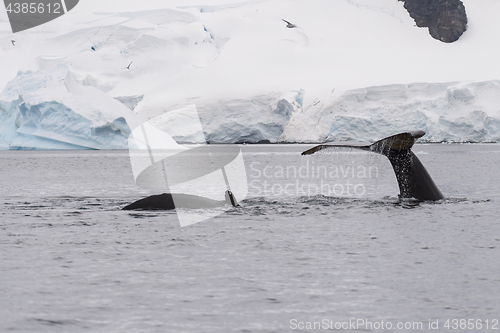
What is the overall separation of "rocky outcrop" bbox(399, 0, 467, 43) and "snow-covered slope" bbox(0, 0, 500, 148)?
1.96m

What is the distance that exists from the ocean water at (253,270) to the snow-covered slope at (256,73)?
129 ft

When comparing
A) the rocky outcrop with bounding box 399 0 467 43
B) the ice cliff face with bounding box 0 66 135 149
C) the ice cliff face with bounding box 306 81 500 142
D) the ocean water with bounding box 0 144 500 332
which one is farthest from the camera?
the rocky outcrop with bounding box 399 0 467 43

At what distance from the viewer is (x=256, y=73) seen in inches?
3996

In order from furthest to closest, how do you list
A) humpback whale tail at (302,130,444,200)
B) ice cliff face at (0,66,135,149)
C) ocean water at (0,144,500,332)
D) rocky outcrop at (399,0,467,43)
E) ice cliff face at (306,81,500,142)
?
1. rocky outcrop at (399,0,467,43)
2. ice cliff face at (306,81,500,142)
3. ice cliff face at (0,66,135,149)
4. humpback whale tail at (302,130,444,200)
5. ocean water at (0,144,500,332)

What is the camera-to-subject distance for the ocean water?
5.57 meters

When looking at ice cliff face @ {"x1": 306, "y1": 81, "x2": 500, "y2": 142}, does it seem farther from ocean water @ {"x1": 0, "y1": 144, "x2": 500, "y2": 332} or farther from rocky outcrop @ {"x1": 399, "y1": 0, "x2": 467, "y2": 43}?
rocky outcrop @ {"x1": 399, "y1": 0, "x2": 467, "y2": 43}

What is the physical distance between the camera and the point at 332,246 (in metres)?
9.23

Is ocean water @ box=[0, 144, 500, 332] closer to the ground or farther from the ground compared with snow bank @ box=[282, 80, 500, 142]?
farther from the ground

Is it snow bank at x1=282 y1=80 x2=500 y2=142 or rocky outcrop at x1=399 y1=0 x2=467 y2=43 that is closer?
snow bank at x1=282 y1=80 x2=500 y2=142

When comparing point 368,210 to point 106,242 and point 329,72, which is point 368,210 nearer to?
point 106,242

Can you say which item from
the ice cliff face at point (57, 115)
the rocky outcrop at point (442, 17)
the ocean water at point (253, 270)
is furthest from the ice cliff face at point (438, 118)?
the rocky outcrop at point (442, 17)

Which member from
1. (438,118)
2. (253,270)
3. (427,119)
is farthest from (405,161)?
(438,118)

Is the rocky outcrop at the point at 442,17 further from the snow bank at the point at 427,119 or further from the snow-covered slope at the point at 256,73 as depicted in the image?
the snow bank at the point at 427,119

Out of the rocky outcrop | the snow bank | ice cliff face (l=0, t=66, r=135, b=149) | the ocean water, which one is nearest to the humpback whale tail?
the ocean water
